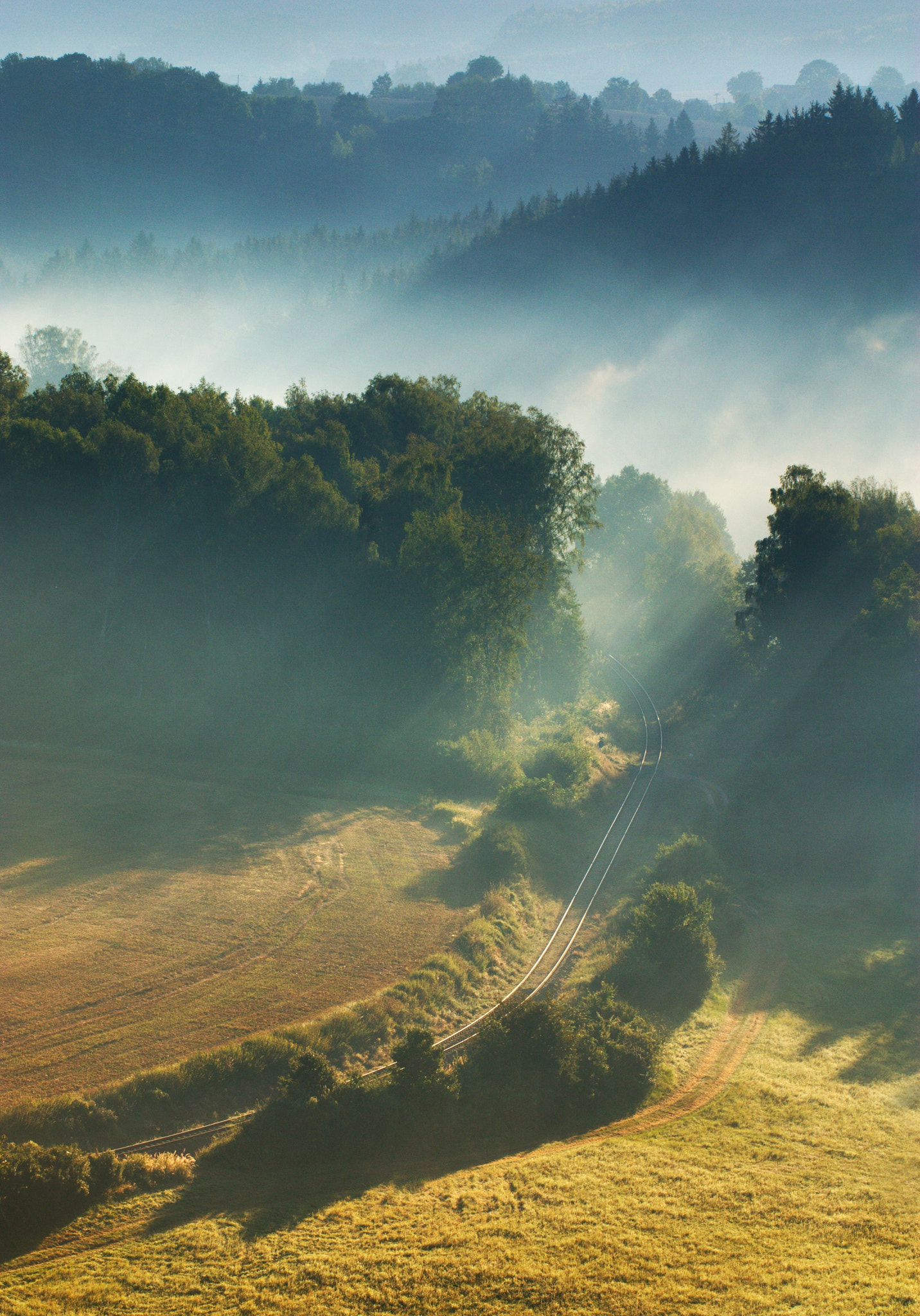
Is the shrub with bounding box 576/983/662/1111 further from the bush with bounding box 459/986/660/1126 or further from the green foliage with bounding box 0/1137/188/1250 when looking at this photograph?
the green foliage with bounding box 0/1137/188/1250

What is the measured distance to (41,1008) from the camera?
18.0m

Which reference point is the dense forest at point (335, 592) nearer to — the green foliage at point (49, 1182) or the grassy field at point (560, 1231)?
the grassy field at point (560, 1231)

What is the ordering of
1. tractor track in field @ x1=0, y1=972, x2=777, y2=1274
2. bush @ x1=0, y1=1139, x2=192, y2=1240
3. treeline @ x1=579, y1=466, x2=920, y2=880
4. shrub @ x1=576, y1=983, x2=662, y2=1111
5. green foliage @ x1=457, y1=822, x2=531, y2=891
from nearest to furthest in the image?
tractor track in field @ x1=0, y1=972, x2=777, y2=1274 < bush @ x1=0, y1=1139, x2=192, y2=1240 < shrub @ x1=576, y1=983, x2=662, y2=1111 < green foliage @ x1=457, y1=822, x2=531, y2=891 < treeline @ x1=579, y1=466, x2=920, y2=880

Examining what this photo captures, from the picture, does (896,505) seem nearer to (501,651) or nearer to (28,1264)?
(501,651)

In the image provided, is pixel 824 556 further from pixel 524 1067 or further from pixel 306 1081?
pixel 306 1081

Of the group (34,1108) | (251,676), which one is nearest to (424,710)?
(251,676)

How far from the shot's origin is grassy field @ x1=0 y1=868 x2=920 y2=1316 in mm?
11734

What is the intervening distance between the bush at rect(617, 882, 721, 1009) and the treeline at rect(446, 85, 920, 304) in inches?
5013

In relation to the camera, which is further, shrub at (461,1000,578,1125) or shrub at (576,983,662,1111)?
shrub at (576,983,662,1111)

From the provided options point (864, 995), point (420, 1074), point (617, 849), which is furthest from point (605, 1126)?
point (617, 849)

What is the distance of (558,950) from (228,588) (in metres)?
28.6

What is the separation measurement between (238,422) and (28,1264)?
39.7 m

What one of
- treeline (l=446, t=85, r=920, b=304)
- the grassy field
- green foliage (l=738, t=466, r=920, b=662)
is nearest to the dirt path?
the grassy field

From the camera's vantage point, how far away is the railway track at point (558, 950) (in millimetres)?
15500
